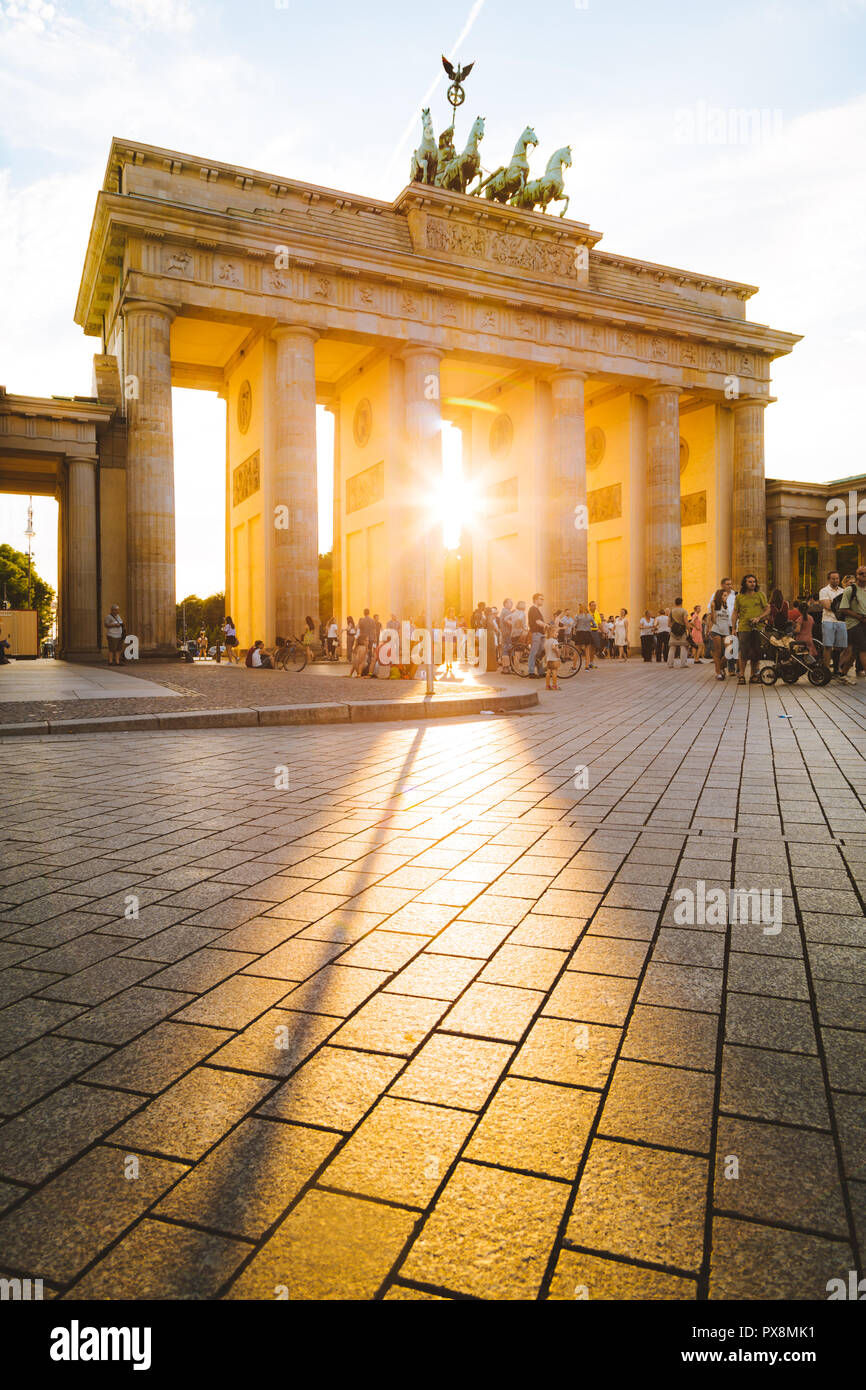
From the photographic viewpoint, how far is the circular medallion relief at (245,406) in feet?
112

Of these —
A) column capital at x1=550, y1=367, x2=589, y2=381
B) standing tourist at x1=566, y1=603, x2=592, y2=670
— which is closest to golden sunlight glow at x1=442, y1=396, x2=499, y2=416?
column capital at x1=550, y1=367, x2=589, y2=381

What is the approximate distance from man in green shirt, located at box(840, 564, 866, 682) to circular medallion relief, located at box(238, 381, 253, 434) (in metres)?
25.1

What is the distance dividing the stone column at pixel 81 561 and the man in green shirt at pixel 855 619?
22.5 meters

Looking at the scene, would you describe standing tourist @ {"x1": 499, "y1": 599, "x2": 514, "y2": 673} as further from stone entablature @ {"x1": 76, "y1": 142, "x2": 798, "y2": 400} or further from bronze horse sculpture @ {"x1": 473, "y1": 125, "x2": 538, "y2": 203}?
bronze horse sculpture @ {"x1": 473, "y1": 125, "x2": 538, "y2": 203}

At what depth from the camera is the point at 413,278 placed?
31.9 meters

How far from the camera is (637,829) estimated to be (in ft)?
16.1

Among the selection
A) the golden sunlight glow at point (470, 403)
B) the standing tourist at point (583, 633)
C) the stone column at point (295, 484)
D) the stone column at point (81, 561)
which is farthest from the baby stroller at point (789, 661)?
the golden sunlight glow at point (470, 403)

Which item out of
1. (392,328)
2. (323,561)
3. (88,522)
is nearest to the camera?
(88,522)

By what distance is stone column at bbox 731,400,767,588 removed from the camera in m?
39.7

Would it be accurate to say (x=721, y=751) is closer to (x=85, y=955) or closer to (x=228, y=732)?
(x=228, y=732)

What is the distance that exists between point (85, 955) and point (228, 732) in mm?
6846

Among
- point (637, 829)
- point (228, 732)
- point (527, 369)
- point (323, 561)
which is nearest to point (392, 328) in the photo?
point (527, 369)
